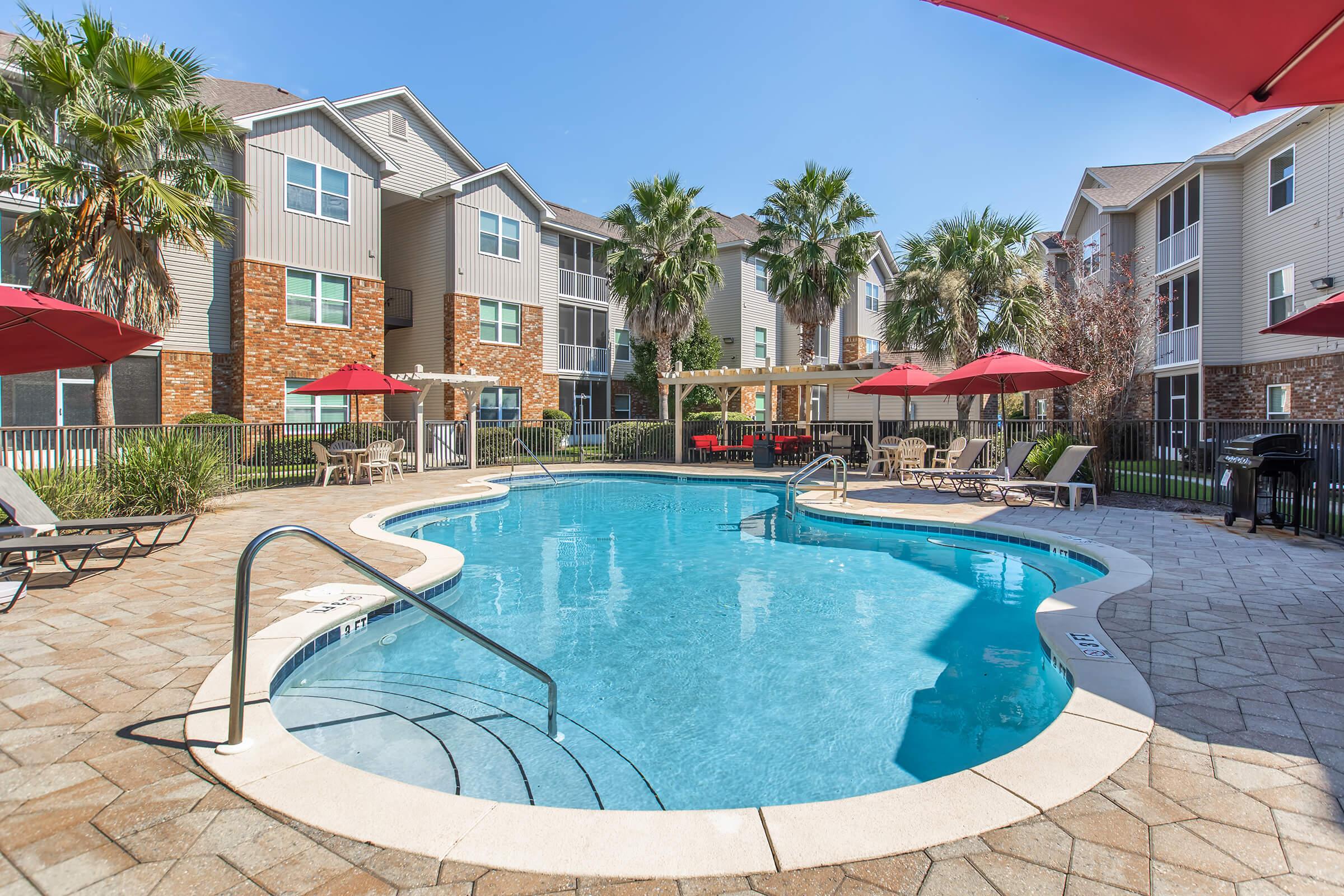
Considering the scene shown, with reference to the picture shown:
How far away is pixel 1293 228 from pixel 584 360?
2112 cm

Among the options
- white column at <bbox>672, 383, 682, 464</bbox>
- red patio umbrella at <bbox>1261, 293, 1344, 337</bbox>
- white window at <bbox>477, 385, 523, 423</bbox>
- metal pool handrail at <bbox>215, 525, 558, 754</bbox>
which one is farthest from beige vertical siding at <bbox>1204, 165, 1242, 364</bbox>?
metal pool handrail at <bbox>215, 525, 558, 754</bbox>

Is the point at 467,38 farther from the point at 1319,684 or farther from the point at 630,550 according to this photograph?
the point at 1319,684

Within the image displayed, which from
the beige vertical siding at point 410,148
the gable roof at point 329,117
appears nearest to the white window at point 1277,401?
the beige vertical siding at point 410,148

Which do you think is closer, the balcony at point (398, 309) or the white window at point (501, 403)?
the white window at point (501, 403)

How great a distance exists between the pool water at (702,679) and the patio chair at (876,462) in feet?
23.1

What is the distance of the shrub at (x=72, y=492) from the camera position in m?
7.59

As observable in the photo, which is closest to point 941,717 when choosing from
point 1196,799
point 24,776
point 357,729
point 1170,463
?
point 1196,799

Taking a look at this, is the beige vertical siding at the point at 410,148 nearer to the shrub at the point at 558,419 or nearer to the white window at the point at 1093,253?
the shrub at the point at 558,419

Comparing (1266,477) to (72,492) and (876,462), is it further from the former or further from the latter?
(72,492)

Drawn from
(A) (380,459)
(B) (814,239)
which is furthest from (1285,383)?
(A) (380,459)

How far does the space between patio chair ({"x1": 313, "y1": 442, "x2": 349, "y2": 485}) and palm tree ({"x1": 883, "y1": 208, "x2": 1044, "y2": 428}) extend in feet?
51.7

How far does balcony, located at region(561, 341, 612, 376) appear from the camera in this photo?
25969 mm

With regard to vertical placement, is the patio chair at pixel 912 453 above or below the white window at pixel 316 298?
below

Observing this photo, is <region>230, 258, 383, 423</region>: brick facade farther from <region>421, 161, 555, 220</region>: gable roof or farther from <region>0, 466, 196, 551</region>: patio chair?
<region>0, 466, 196, 551</region>: patio chair
